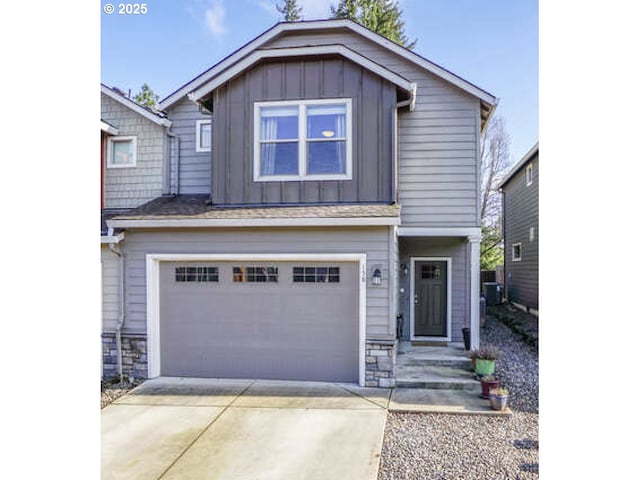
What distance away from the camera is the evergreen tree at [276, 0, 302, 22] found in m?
14.3

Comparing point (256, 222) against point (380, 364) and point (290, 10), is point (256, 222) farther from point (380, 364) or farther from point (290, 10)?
point (290, 10)

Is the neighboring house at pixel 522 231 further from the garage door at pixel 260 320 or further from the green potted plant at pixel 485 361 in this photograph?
the garage door at pixel 260 320

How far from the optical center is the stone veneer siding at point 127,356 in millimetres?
6484

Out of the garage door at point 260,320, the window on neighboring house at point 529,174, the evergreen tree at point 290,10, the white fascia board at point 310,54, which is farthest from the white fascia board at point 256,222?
the evergreen tree at point 290,10

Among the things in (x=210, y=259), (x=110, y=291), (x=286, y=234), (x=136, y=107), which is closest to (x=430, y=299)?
(x=286, y=234)

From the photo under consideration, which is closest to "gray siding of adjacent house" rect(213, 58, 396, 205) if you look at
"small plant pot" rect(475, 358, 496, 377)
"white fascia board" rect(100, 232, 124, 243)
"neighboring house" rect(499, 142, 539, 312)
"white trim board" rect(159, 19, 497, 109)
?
"white trim board" rect(159, 19, 497, 109)

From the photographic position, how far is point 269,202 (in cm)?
670

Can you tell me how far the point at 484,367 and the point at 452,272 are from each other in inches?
105

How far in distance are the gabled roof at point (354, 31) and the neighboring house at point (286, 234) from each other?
59 millimetres

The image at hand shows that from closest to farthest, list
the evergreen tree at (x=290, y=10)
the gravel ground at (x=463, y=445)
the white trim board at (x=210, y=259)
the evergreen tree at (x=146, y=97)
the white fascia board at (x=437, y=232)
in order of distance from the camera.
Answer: the gravel ground at (x=463, y=445)
the white trim board at (x=210, y=259)
the white fascia board at (x=437, y=232)
the evergreen tree at (x=290, y=10)
the evergreen tree at (x=146, y=97)

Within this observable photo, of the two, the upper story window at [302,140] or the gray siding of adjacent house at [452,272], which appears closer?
the upper story window at [302,140]

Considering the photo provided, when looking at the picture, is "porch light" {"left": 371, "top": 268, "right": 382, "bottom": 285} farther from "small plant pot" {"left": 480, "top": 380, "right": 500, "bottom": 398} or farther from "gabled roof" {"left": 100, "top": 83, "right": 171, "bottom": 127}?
"gabled roof" {"left": 100, "top": 83, "right": 171, "bottom": 127}

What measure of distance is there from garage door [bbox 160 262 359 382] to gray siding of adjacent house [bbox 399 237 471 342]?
2.56 m
